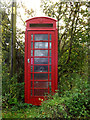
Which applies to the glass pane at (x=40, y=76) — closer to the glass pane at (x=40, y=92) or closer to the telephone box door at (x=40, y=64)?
the telephone box door at (x=40, y=64)

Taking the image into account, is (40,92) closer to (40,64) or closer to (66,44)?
(40,64)

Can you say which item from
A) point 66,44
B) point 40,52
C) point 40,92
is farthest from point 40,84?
point 66,44

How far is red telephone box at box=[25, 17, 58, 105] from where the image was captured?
3.87 metres

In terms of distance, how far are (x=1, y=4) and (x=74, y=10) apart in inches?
101

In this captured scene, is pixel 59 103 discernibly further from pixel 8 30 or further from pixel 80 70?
pixel 8 30

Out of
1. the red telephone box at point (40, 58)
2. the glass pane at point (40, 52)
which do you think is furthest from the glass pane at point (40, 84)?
the glass pane at point (40, 52)

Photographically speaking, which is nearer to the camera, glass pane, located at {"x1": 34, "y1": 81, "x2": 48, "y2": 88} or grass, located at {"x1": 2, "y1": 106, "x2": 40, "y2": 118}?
grass, located at {"x1": 2, "y1": 106, "x2": 40, "y2": 118}

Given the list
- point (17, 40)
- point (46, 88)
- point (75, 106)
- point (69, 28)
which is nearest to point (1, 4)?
point (17, 40)

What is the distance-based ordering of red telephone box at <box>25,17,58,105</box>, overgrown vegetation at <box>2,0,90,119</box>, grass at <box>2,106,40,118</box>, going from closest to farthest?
1. grass at <box>2,106,40,118</box>
2. red telephone box at <box>25,17,58,105</box>
3. overgrown vegetation at <box>2,0,90,119</box>

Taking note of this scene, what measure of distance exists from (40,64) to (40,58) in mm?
161

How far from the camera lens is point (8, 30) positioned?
205 inches

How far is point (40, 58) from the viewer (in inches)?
154

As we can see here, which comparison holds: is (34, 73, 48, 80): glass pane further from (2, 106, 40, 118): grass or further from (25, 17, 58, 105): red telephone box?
(2, 106, 40, 118): grass

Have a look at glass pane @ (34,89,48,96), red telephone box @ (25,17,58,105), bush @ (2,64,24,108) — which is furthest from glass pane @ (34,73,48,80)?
A: bush @ (2,64,24,108)
